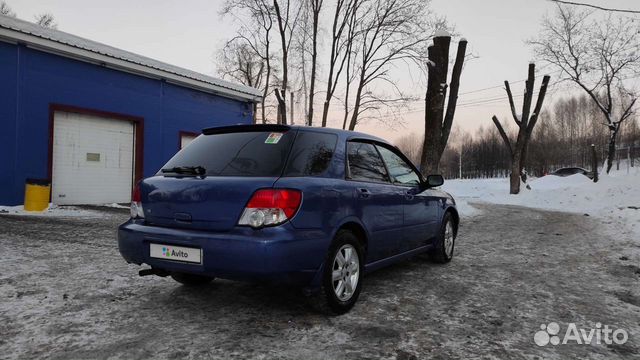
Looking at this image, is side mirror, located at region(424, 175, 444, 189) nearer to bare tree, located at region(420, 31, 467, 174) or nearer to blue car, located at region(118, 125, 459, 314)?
blue car, located at region(118, 125, 459, 314)

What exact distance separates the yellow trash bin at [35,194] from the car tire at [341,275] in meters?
9.16

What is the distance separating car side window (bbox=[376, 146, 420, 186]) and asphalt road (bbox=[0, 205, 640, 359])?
1.13 meters

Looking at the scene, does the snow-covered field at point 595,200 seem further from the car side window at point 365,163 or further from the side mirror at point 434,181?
the car side window at point 365,163

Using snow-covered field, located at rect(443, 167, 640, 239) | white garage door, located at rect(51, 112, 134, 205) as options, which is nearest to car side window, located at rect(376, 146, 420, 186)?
snow-covered field, located at rect(443, 167, 640, 239)

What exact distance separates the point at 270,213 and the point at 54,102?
1063 cm

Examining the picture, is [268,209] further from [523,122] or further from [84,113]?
[523,122]

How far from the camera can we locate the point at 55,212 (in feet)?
32.2

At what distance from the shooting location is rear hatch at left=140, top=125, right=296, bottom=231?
304cm

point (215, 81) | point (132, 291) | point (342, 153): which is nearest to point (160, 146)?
point (215, 81)

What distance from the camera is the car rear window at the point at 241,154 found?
322cm

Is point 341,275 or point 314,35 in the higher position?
point 314,35

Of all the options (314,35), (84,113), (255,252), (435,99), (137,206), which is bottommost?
(255,252)

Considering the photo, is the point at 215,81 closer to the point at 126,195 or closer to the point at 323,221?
the point at 126,195

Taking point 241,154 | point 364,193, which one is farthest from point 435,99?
point 241,154
